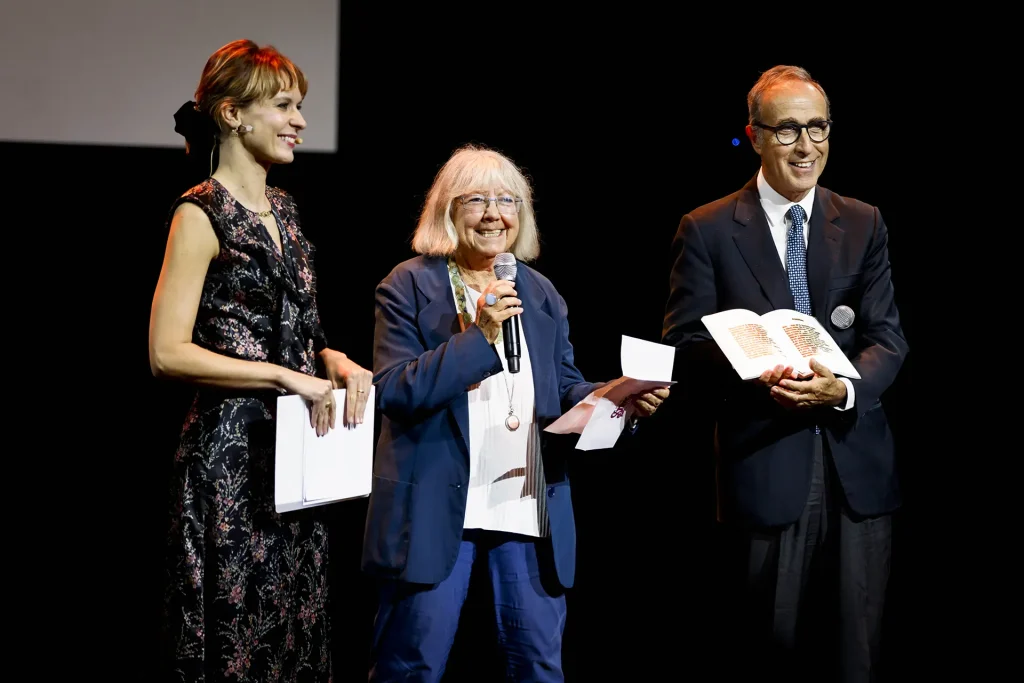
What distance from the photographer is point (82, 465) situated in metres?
3.23

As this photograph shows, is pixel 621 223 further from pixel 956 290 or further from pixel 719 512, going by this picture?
pixel 719 512

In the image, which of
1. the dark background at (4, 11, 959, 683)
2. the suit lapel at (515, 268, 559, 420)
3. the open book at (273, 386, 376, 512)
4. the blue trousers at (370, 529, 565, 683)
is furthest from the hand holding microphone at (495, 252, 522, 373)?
the dark background at (4, 11, 959, 683)

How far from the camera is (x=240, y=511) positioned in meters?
1.99

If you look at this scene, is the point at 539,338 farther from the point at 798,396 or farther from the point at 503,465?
the point at 798,396

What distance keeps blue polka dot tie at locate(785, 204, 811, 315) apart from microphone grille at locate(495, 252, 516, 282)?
685 mm

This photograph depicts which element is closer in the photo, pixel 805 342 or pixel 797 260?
pixel 805 342

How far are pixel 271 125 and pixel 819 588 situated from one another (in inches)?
64.7

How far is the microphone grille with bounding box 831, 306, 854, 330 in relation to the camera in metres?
2.41

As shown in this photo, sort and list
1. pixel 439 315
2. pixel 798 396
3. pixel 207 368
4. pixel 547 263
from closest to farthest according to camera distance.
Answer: pixel 207 368
pixel 798 396
pixel 439 315
pixel 547 263

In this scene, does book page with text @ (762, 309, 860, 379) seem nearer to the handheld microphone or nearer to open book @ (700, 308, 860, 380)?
open book @ (700, 308, 860, 380)

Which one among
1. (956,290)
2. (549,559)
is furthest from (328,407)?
(956,290)

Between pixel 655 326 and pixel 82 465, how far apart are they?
6.57 ft

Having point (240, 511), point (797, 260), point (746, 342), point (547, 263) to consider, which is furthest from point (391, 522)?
point (547, 263)

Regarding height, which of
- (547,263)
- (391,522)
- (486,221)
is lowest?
(391,522)
